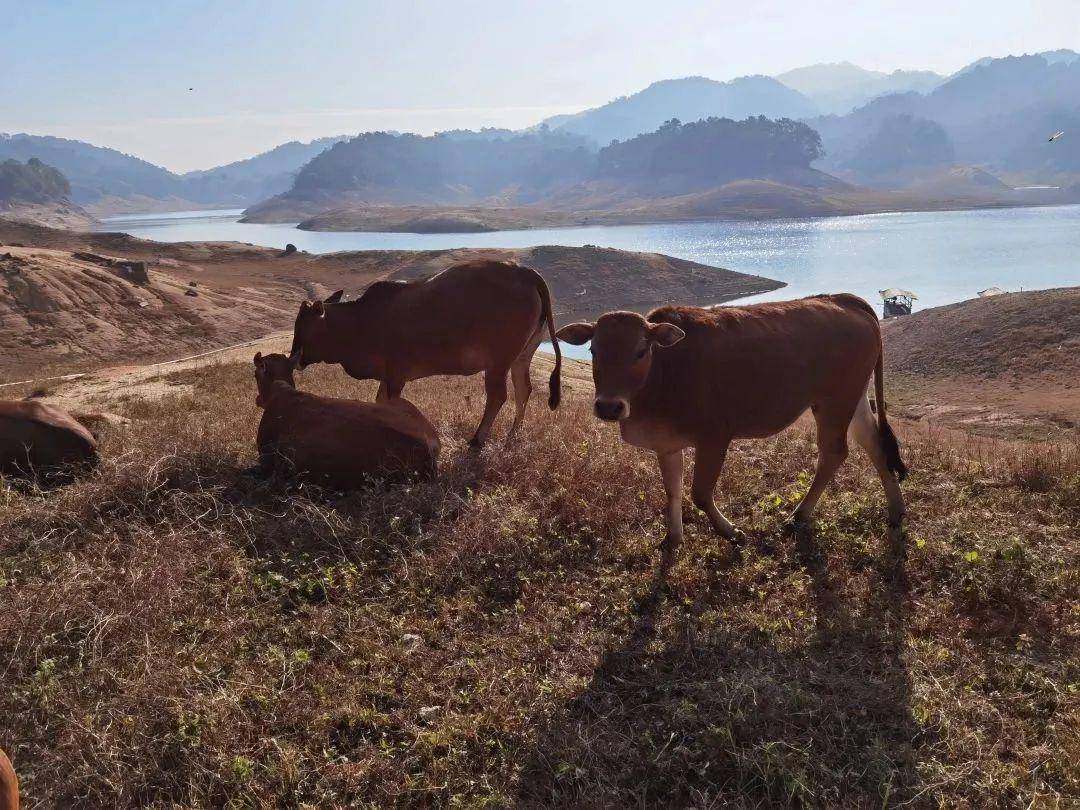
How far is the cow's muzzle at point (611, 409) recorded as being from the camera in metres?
5.00

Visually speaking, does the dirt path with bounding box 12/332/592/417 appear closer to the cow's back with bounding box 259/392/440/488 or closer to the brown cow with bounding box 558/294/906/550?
the cow's back with bounding box 259/392/440/488

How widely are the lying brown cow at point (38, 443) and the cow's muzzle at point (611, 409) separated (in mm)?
5103

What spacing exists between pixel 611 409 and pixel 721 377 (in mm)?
957

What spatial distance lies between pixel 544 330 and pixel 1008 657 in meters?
5.62

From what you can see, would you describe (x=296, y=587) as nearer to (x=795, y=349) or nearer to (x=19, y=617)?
(x=19, y=617)

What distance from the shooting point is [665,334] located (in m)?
5.18

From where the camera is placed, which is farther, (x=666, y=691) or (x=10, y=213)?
(x=10, y=213)

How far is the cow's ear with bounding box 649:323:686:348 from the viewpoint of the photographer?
5.13 metres

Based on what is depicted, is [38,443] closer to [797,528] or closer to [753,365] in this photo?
[753,365]

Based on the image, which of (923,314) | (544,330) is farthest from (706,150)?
(544,330)

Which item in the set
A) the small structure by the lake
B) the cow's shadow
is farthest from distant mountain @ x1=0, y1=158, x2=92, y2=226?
the cow's shadow

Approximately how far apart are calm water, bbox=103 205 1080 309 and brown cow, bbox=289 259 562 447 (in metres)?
44.8

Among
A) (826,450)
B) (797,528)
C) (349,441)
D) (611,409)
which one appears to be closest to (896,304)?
(826,450)

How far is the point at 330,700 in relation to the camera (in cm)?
395
